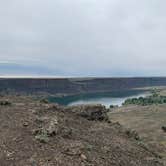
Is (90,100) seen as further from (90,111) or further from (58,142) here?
(58,142)

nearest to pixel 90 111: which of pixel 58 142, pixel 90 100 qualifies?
pixel 58 142

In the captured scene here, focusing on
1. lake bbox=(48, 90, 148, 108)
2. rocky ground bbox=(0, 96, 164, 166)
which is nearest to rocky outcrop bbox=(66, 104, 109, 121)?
rocky ground bbox=(0, 96, 164, 166)

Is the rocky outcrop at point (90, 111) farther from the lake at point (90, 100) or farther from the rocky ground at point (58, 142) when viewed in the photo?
the lake at point (90, 100)

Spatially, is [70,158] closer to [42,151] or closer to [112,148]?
[42,151]

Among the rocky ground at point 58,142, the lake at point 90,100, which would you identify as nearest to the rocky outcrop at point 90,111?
the rocky ground at point 58,142

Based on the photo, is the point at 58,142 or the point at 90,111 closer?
the point at 58,142

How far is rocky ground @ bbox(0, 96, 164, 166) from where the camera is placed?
10.7 metres

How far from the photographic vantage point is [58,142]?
39.4 ft

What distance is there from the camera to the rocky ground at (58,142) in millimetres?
10719

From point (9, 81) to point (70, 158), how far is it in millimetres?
142156

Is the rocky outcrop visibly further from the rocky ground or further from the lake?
the lake

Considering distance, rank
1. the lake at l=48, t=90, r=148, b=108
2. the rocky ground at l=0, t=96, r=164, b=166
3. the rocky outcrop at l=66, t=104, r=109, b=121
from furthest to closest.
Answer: the lake at l=48, t=90, r=148, b=108 < the rocky outcrop at l=66, t=104, r=109, b=121 < the rocky ground at l=0, t=96, r=164, b=166

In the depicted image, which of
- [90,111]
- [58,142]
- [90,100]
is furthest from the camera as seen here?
[90,100]

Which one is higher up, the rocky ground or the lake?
the rocky ground
